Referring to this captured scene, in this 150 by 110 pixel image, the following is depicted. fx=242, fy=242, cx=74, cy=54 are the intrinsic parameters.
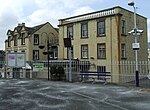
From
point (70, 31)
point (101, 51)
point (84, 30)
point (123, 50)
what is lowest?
point (101, 51)

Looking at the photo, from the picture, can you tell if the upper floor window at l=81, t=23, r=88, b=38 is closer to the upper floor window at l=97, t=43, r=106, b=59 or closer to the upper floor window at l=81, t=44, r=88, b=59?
the upper floor window at l=81, t=44, r=88, b=59

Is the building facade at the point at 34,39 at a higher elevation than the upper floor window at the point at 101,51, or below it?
higher

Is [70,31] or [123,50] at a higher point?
[70,31]

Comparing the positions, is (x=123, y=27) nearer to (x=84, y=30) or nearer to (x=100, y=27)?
(x=100, y=27)

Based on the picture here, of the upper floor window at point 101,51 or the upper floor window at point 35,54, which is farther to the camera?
the upper floor window at point 35,54

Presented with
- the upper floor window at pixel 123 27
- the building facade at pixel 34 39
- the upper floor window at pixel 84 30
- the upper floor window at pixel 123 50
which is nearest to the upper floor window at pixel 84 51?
the upper floor window at pixel 84 30

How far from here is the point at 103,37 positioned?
93.4 ft

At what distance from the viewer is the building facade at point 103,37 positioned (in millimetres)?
27469

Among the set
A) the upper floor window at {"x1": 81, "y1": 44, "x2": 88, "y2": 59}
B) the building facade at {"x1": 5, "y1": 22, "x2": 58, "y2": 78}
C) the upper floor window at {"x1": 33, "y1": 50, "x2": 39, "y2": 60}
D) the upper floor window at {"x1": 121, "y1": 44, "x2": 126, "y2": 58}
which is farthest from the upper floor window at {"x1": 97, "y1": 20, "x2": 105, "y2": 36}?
the upper floor window at {"x1": 33, "y1": 50, "x2": 39, "y2": 60}

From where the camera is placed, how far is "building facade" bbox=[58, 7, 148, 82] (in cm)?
2747

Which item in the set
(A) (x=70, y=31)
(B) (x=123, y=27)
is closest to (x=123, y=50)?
(B) (x=123, y=27)

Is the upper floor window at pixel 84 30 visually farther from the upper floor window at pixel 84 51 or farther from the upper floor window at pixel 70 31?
the upper floor window at pixel 70 31

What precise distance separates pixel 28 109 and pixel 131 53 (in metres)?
22.7

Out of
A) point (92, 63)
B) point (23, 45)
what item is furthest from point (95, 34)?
point (23, 45)
